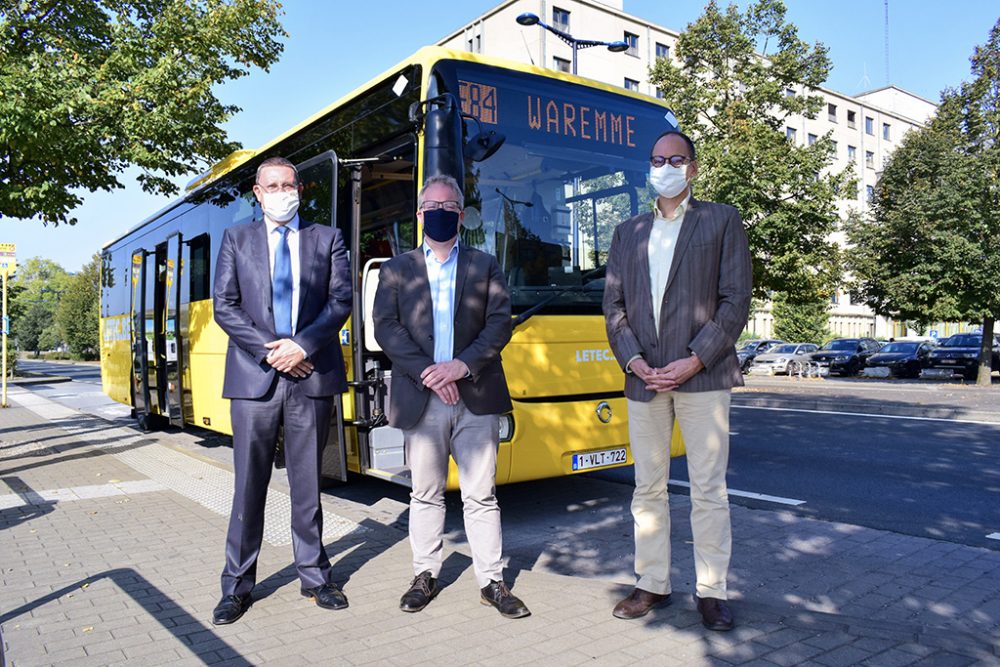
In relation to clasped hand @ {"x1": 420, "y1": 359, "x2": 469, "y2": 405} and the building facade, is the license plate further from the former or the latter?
the building facade

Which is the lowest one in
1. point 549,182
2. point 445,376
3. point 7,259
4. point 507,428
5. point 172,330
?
point 507,428

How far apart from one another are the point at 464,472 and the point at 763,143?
21807 millimetres

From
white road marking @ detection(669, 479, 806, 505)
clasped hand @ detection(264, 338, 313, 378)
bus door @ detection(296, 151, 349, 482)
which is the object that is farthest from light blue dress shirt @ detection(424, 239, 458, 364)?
white road marking @ detection(669, 479, 806, 505)

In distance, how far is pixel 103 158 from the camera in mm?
10391

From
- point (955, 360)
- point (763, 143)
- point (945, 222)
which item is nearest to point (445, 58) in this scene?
point (763, 143)

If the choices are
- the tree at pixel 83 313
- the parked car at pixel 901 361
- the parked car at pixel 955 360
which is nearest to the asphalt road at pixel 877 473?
the parked car at pixel 955 360

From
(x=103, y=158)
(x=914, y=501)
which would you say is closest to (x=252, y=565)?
(x=914, y=501)

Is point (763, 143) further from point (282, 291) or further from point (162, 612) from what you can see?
point (162, 612)

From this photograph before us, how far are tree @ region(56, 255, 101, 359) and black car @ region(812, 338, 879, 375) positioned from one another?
52.5m

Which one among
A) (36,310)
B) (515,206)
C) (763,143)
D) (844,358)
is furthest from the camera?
(36,310)

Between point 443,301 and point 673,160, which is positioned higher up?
point 673,160

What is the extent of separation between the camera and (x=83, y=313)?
6475 centimetres

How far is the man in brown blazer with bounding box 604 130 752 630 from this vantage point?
12.2 feet

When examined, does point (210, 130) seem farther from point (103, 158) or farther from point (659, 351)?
point (659, 351)
